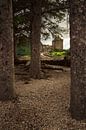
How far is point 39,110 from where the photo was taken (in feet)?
23.1

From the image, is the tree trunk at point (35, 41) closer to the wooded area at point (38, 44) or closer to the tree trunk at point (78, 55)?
the wooded area at point (38, 44)

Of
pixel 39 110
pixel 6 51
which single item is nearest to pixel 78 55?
pixel 39 110

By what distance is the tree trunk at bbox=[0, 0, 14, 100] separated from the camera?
7.76 m

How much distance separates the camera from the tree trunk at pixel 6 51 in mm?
7762

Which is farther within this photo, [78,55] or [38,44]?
[38,44]

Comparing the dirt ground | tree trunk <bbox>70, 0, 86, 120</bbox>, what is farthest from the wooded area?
the dirt ground

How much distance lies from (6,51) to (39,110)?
1.76 metres

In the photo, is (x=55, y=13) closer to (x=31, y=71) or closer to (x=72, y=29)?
(x=31, y=71)

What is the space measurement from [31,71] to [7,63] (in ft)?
12.2

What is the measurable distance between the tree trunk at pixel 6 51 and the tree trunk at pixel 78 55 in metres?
1.99

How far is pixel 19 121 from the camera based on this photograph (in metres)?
6.51

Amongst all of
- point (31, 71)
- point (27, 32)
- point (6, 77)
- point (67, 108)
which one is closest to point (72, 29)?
point (67, 108)

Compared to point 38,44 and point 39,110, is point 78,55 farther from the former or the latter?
point 38,44

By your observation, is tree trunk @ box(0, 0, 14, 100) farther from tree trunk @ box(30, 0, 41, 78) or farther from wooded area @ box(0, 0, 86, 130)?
tree trunk @ box(30, 0, 41, 78)
